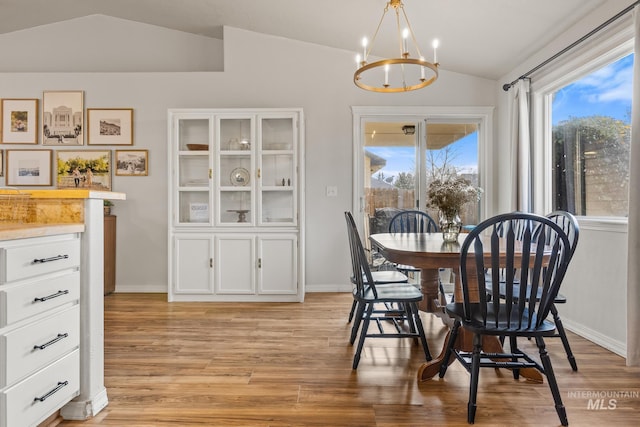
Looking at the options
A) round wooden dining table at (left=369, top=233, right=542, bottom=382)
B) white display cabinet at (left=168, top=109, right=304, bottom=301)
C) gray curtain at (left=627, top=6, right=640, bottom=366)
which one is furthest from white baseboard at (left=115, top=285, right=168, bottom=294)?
gray curtain at (left=627, top=6, right=640, bottom=366)

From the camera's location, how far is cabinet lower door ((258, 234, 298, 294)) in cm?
382

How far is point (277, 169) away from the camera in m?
3.94

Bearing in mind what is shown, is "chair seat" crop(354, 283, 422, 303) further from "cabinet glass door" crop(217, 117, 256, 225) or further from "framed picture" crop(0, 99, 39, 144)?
"framed picture" crop(0, 99, 39, 144)

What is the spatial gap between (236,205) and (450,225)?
7.44ft

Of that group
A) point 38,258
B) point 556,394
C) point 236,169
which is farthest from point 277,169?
point 556,394

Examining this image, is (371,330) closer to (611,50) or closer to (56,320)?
(56,320)

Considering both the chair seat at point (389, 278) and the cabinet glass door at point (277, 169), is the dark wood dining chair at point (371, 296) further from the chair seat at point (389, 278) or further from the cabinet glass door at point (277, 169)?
the cabinet glass door at point (277, 169)

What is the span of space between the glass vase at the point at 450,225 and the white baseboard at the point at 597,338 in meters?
1.26

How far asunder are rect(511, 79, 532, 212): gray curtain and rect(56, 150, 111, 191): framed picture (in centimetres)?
428

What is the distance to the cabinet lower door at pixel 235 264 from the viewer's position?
3.82 metres

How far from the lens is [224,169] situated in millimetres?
3945

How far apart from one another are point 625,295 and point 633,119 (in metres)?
1.13

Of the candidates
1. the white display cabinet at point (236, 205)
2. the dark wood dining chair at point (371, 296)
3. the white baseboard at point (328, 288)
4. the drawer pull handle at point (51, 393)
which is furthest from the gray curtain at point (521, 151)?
the drawer pull handle at point (51, 393)

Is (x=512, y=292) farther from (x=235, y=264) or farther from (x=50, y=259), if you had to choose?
(x=235, y=264)
